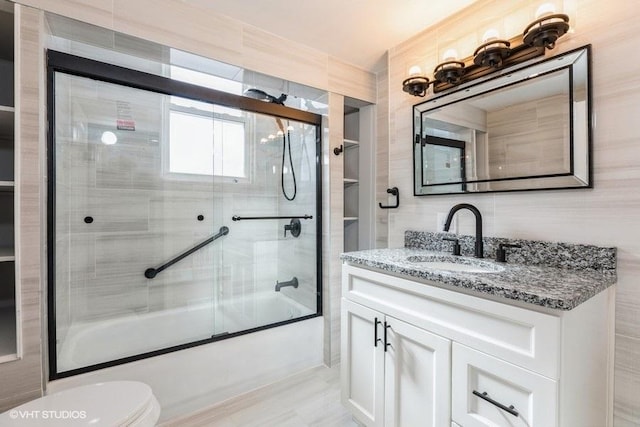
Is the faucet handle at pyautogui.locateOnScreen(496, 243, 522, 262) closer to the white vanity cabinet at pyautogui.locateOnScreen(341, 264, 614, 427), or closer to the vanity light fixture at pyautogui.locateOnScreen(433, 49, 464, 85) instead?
the white vanity cabinet at pyautogui.locateOnScreen(341, 264, 614, 427)

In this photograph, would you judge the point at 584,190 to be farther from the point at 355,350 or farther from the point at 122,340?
the point at 122,340

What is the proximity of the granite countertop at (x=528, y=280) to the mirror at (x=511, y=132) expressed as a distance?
1.22ft

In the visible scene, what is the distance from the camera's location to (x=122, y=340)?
191 cm

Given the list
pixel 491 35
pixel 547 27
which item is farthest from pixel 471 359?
pixel 491 35

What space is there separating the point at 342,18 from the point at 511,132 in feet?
3.77

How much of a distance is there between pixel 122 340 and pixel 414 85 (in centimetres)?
252

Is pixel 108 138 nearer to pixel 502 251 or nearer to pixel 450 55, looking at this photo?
pixel 450 55

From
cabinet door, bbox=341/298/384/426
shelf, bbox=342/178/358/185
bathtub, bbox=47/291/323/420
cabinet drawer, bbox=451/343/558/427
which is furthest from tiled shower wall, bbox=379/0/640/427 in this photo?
bathtub, bbox=47/291/323/420

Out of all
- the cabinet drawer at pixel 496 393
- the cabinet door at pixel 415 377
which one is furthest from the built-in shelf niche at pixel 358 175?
the cabinet drawer at pixel 496 393

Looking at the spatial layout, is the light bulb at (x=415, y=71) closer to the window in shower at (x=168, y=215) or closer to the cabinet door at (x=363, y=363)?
the window in shower at (x=168, y=215)

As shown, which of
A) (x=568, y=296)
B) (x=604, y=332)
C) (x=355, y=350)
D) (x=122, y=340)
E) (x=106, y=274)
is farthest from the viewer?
(x=106, y=274)

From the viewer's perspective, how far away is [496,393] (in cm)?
94

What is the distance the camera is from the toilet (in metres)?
0.92

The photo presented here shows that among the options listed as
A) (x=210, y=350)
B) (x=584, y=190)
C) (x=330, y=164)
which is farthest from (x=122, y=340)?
(x=584, y=190)
